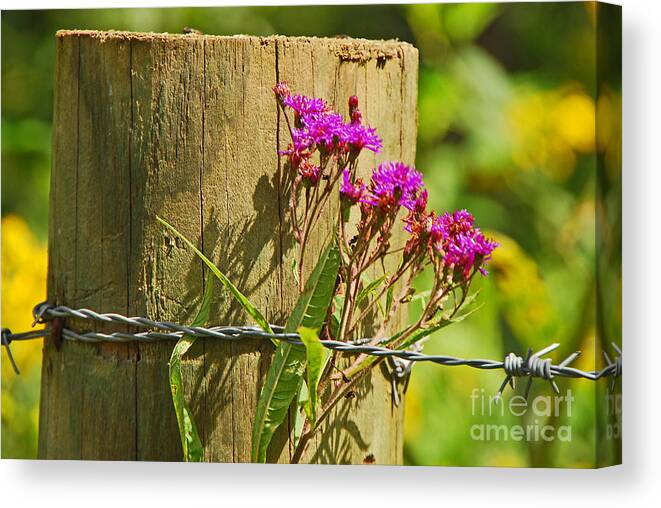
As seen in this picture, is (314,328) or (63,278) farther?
(63,278)

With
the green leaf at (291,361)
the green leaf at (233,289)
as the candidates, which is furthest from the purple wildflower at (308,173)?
the green leaf at (233,289)

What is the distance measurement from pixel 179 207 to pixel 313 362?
0.45 m

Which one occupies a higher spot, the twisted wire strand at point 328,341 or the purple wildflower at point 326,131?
the purple wildflower at point 326,131

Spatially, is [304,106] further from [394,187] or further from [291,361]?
[291,361]

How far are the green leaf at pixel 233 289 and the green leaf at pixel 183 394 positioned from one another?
38 millimetres

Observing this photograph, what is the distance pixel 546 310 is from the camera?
10.3ft

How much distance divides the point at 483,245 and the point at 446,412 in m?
0.99

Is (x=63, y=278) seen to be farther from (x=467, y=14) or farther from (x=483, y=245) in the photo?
(x=467, y=14)

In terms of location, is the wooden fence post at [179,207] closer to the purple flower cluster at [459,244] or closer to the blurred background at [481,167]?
the purple flower cluster at [459,244]

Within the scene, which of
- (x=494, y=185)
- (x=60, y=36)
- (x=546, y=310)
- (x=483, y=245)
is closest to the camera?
(x=483, y=245)

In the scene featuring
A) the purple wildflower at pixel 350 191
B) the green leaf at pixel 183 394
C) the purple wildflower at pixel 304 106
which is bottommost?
the green leaf at pixel 183 394

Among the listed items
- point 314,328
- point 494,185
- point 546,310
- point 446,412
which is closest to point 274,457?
point 314,328

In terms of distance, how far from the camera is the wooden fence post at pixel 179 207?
234 centimetres

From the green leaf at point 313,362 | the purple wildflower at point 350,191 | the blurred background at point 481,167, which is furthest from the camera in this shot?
the blurred background at point 481,167
